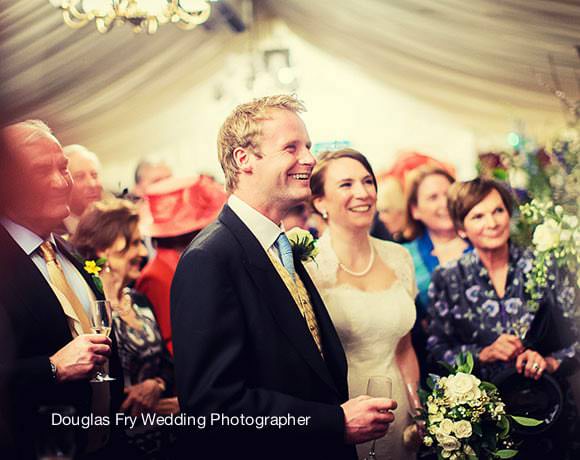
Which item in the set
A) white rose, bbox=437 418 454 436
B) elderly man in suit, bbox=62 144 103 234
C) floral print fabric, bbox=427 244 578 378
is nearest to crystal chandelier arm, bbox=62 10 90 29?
elderly man in suit, bbox=62 144 103 234

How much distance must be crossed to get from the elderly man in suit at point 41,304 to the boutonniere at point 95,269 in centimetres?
Result: 9

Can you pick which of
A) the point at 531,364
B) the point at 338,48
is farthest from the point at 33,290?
the point at 338,48

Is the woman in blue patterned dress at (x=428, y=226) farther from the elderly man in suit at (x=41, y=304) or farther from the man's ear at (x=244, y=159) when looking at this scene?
the elderly man in suit at (x=41, y=304)

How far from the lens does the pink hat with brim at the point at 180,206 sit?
333cm

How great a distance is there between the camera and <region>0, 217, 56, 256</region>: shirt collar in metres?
2.49

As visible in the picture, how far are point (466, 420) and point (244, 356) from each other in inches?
29.3

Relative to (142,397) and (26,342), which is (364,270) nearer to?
(142,397)

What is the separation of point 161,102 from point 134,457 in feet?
5.40

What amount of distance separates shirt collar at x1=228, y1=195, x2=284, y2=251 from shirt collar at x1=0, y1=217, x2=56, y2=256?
21.5 inches

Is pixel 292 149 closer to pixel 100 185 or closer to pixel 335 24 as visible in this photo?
pixel 100 185

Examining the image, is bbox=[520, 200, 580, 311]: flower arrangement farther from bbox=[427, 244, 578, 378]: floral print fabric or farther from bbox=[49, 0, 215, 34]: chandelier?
bbox=[49, 0, 215, 34]: chandelier

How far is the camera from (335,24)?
13.1 ft

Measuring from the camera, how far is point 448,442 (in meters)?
2.63

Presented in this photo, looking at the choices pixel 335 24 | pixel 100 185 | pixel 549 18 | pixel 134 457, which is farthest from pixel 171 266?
pixel 549 18
